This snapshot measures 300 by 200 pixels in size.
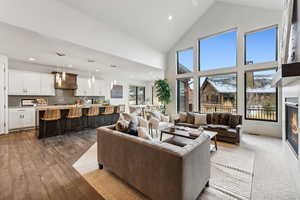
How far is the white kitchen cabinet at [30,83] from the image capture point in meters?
5.04

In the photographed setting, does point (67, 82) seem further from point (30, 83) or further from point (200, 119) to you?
point (200, 119)

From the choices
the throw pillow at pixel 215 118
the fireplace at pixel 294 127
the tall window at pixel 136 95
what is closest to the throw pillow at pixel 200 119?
the throw pillow at pixel 215 118

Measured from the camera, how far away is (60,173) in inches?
89.5

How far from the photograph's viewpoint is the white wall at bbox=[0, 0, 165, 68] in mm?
2529

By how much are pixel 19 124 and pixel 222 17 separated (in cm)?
911

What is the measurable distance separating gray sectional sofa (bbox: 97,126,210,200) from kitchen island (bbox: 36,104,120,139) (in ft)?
11.7

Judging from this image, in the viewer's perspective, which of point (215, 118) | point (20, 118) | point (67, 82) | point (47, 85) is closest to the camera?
point (215, 118)

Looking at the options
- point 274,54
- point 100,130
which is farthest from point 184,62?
point 100,130

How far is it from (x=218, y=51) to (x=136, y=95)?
22.1 feet

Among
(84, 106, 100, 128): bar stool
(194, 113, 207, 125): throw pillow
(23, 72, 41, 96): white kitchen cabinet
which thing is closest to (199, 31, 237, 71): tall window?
(194, 113, 207, 125): throw pillow

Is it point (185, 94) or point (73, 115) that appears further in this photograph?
point (185, 94)

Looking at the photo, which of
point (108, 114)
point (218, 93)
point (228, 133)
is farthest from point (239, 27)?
point (108, 114)

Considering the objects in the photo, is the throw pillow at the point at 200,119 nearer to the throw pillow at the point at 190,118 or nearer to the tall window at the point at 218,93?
the throw pillow at the point at 190,118

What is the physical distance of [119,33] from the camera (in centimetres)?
434
